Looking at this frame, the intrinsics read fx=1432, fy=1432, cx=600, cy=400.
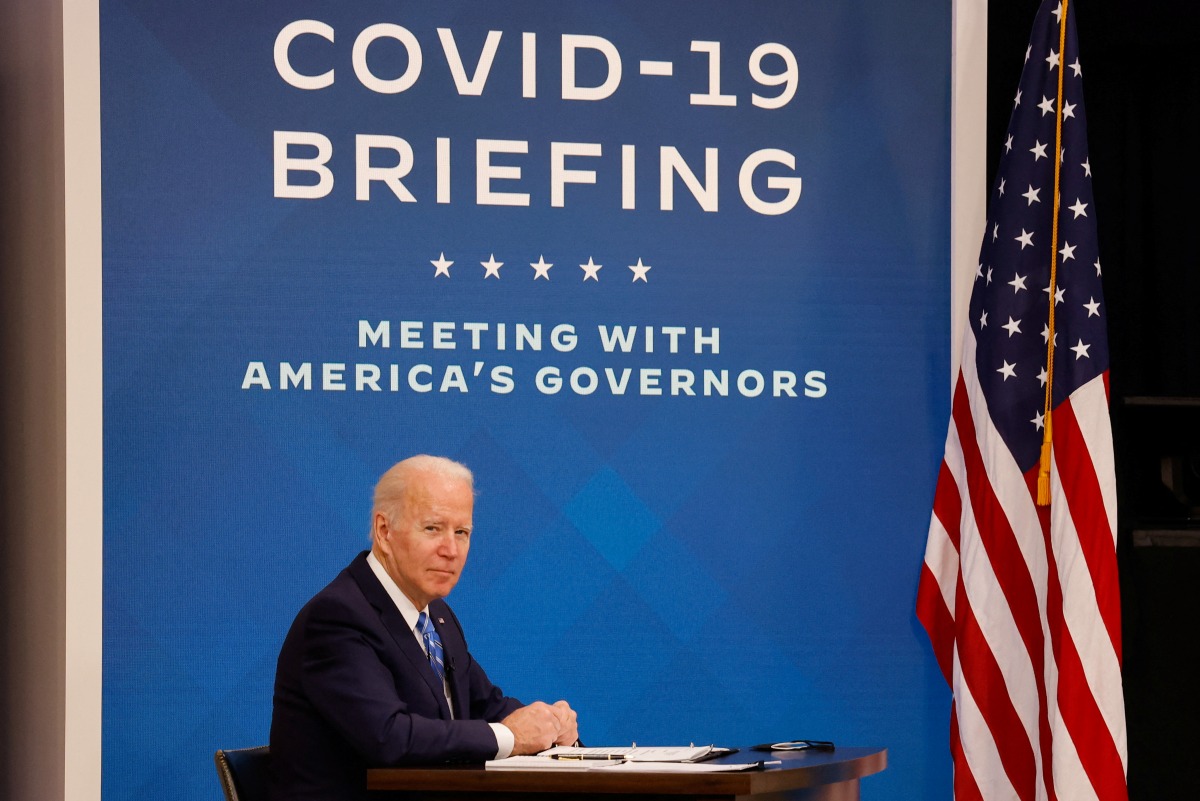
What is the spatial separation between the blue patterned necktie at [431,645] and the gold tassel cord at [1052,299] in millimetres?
1824

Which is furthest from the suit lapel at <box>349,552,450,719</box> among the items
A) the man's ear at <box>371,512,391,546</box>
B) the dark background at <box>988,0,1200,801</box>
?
the dark background at <box>988,0,1200,801</box>

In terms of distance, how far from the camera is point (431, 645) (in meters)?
3.41

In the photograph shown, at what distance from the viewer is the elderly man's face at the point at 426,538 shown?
331 cm

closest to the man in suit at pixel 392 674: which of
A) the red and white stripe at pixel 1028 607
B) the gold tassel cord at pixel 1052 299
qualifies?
the red and white stripe at pixel 1028 607

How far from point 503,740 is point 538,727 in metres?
0.11

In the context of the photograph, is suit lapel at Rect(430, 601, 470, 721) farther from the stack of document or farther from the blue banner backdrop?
the blue banner backdrop

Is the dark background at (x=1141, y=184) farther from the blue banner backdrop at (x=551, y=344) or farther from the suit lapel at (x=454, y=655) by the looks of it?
the suit lapel at (x=454, y=655)

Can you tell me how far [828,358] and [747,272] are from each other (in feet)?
1.22

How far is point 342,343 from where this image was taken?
169 inches

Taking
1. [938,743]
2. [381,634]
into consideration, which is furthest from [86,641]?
[938,743]

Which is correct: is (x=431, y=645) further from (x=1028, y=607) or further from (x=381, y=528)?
(x=1028, y=607)

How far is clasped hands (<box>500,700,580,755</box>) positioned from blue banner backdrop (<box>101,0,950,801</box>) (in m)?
1.12

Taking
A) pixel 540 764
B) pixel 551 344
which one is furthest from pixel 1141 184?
pixel 540 764

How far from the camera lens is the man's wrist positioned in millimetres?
3014
